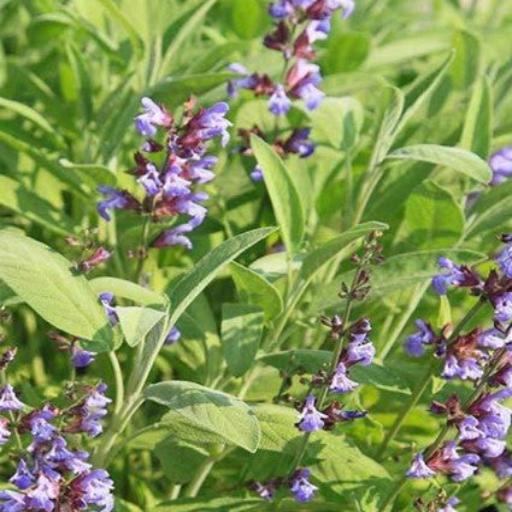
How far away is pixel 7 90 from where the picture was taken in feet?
11.0

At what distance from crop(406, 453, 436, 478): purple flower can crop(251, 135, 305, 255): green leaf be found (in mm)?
548

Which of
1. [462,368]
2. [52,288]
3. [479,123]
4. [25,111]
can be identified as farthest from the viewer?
[479,123]

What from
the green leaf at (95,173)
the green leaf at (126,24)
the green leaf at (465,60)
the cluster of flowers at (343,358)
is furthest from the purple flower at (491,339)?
the green leaf at (465,60)

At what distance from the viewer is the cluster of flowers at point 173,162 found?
2207 millimetres

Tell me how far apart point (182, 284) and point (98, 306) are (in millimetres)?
151

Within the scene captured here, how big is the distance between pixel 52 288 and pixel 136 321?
0.19 meters

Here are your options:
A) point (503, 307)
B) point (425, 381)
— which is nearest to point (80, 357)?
point (425, 381)

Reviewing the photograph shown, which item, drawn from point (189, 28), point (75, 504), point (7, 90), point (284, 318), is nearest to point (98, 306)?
point (75, 504)

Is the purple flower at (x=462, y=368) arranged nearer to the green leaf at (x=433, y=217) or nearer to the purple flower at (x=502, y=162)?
the green leaf at (x=433, y=217)

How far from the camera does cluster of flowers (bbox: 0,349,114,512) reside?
190 centimetres

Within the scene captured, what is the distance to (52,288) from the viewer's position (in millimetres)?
1957

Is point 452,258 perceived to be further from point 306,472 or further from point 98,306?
point 98,306

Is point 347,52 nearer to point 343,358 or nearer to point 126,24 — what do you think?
point 126,24

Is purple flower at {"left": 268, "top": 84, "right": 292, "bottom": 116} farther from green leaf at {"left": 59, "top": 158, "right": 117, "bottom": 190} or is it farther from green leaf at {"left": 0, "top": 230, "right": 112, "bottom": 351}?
green leaf at {"left": 0, "top": 230, "right": 112, "bottom": 351}
